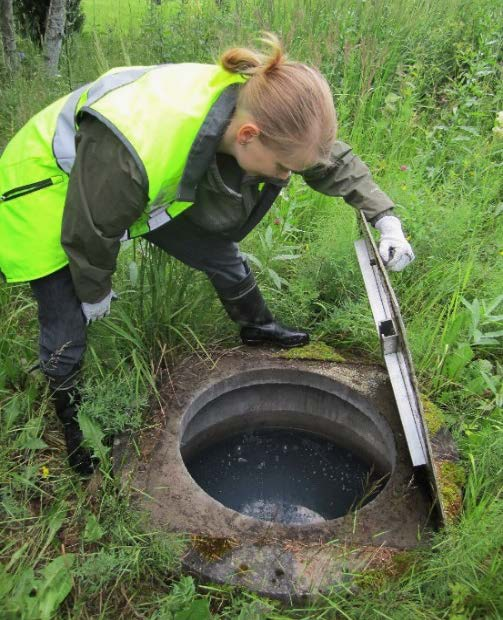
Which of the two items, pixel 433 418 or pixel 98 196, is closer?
pixel 98 196

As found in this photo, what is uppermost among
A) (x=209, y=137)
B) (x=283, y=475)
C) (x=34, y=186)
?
(x=209, y=137)

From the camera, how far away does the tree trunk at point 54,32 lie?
3.76m

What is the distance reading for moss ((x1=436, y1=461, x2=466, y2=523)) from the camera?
1808mm

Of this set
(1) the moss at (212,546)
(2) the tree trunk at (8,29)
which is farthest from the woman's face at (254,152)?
(2) the tree trunk at (8,29)

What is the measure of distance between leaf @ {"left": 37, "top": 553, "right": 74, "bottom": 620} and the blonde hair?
1.33m

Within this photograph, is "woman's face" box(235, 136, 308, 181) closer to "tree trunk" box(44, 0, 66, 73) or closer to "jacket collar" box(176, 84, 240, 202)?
"jacket collar" box(176, 84, 240, 202)

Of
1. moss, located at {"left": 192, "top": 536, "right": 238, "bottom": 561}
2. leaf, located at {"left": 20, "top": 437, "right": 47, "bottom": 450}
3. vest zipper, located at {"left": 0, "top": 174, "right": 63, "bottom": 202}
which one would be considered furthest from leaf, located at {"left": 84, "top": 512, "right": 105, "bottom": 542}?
vest zipper, located at {"left": 0, "top": 174, "right": 63, "bottom": 202}

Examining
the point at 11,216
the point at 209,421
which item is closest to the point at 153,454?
the point at 209,421

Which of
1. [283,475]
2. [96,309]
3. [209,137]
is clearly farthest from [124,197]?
[283,475]

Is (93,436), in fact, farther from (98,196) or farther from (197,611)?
(98,196)

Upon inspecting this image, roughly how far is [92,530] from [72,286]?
2.53 ft

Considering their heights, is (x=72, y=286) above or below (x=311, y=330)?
above

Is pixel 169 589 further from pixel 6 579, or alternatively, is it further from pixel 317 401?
pixel 317 401

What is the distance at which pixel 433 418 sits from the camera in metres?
2.15
